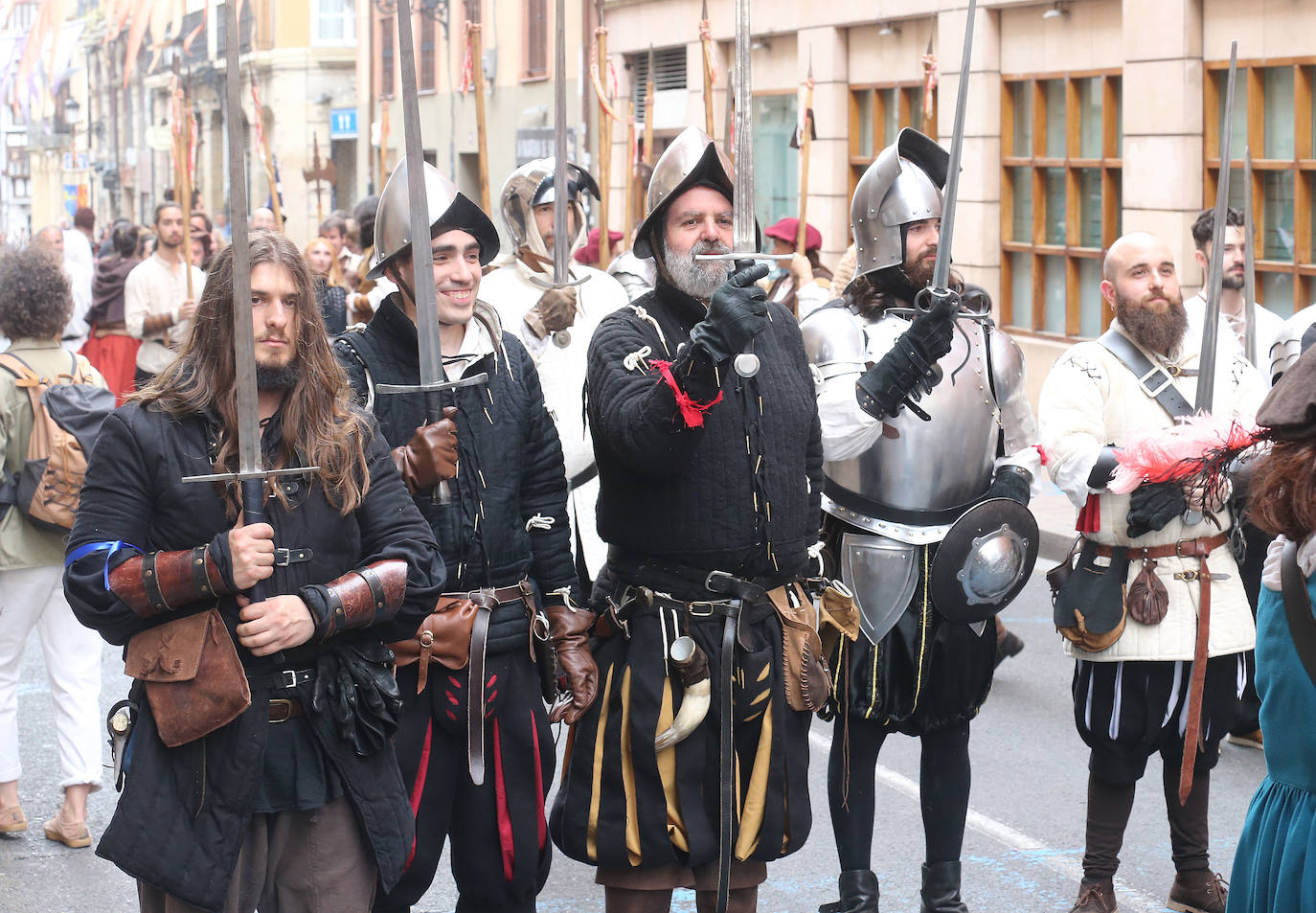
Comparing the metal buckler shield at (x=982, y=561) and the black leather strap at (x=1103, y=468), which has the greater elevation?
the black leather strap at (x=1103, y=468)

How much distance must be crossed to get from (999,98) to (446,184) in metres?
→ 10.4

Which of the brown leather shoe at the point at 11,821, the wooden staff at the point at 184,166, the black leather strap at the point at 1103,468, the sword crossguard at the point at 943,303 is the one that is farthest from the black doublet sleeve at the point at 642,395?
the wooden staff at the point at 184,166

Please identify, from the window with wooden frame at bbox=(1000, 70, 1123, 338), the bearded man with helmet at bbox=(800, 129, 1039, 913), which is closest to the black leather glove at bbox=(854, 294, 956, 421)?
the bearded man with helmet at bbox=(800, 129, 1039, 913)

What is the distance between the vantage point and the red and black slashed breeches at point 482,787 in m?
3.84

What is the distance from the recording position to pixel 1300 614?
265 centimetres

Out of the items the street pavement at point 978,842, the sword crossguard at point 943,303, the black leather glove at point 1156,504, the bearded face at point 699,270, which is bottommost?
the street pavement at point 978,842

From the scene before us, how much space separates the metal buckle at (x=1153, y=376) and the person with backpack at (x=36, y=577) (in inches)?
117

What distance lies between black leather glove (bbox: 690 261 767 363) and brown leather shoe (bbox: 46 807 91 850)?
294 cm

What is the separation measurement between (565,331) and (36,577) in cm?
187

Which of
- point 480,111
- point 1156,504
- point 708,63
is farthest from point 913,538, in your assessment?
point 708,63

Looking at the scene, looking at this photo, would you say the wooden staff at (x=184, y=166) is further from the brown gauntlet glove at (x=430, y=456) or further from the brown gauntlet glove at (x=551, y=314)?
the brown gauntlet glove at (x=430, y=456)

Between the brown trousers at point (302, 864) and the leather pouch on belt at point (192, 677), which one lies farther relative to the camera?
the brown trousers at point (302, 864)

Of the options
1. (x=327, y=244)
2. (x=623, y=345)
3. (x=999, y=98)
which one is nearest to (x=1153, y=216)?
(x=999, y=98)

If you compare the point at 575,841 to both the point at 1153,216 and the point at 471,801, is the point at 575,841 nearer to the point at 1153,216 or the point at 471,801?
the point at 471,801
